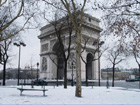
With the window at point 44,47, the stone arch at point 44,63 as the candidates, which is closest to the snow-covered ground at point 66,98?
the stone arch at point 44,63

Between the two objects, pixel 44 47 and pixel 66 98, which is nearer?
pixel 66 98

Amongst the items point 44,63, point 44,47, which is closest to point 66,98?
point 44,63

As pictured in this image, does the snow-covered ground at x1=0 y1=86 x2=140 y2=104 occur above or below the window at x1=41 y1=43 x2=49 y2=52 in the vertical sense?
below

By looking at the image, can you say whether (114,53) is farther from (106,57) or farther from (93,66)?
(93,66)

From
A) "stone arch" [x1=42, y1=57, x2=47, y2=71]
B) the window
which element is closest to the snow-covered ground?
"stone arch" [x1=42, y1=57, x2=47, y2=71]

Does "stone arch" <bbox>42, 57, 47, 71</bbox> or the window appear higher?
the window

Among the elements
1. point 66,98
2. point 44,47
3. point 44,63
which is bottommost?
point 66,98

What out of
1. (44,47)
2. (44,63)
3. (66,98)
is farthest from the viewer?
(44,47)

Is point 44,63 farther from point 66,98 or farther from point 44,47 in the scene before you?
point 66,98

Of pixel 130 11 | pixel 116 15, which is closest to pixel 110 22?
pixel 116 15

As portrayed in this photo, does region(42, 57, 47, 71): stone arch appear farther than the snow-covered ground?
Yes

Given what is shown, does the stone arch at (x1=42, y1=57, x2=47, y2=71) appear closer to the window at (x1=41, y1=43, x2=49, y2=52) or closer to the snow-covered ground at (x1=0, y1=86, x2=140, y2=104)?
the window at (x1=41, y1=43, x2=49, y2=52)

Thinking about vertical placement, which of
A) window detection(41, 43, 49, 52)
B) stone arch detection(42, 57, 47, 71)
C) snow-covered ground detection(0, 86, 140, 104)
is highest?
window detection(41, 43, 49, 52)

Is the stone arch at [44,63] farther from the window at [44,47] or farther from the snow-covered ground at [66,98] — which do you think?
the snow-covered ground at [66,98]
